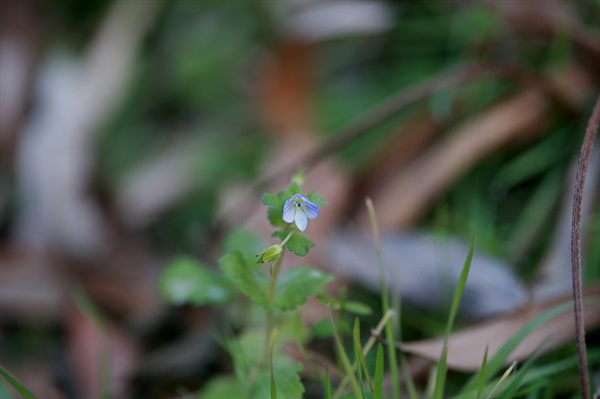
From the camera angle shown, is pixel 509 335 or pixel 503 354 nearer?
pixel 503 354

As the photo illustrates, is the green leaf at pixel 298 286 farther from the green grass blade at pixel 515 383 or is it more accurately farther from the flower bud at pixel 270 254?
the green grass blade at pixel 515 383

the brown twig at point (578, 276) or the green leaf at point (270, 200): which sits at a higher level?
the green leaf at point (270, 200)

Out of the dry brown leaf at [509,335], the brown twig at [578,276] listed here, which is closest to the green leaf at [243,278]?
the dry brown leaf at [509,335]

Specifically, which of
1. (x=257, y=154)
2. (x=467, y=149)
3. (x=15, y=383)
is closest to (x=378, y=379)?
(x=15, y=383)

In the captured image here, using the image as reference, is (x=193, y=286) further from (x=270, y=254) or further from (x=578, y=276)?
(x=578, y=276)

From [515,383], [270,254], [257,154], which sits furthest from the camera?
[257,154]

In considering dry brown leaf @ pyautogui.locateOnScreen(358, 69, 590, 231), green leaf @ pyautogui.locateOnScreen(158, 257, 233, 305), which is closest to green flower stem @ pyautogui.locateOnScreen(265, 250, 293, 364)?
green leaf @ pyautogui.locateOnScreen(158, 257, 233, 305)
